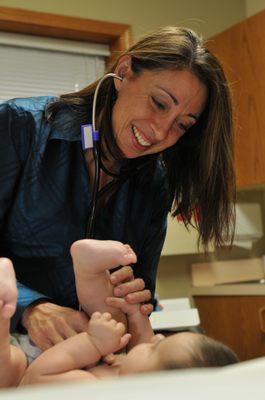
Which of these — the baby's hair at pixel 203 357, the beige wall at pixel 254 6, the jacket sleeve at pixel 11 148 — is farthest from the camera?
the beige wall at pixel 254 6

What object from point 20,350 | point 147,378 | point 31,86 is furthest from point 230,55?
point 147,378

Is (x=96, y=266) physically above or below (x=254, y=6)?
below

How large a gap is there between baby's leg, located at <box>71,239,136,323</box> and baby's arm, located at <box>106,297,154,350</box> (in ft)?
0.04

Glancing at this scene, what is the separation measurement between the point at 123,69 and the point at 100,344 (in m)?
0.64

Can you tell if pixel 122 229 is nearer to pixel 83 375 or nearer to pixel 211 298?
pixel 83 375

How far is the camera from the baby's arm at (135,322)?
106cm

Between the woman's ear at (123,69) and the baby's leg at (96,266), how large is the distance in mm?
418

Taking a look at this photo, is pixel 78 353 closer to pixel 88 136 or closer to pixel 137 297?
pixel 137 297

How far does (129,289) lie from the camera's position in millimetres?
1073

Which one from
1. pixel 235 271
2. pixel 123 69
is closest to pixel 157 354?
pixel 123 69

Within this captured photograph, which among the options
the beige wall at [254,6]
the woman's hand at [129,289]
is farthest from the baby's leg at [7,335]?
the beige wall at [254,6]

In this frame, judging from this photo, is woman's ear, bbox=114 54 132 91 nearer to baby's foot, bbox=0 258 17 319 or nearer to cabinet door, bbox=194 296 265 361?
baby's foot, bbox=0 258 17 319

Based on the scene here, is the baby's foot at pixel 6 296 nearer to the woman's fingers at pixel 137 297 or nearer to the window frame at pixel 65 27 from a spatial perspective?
the woman's fingers at pixel 137 297

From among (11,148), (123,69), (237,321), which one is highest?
(123,69)
